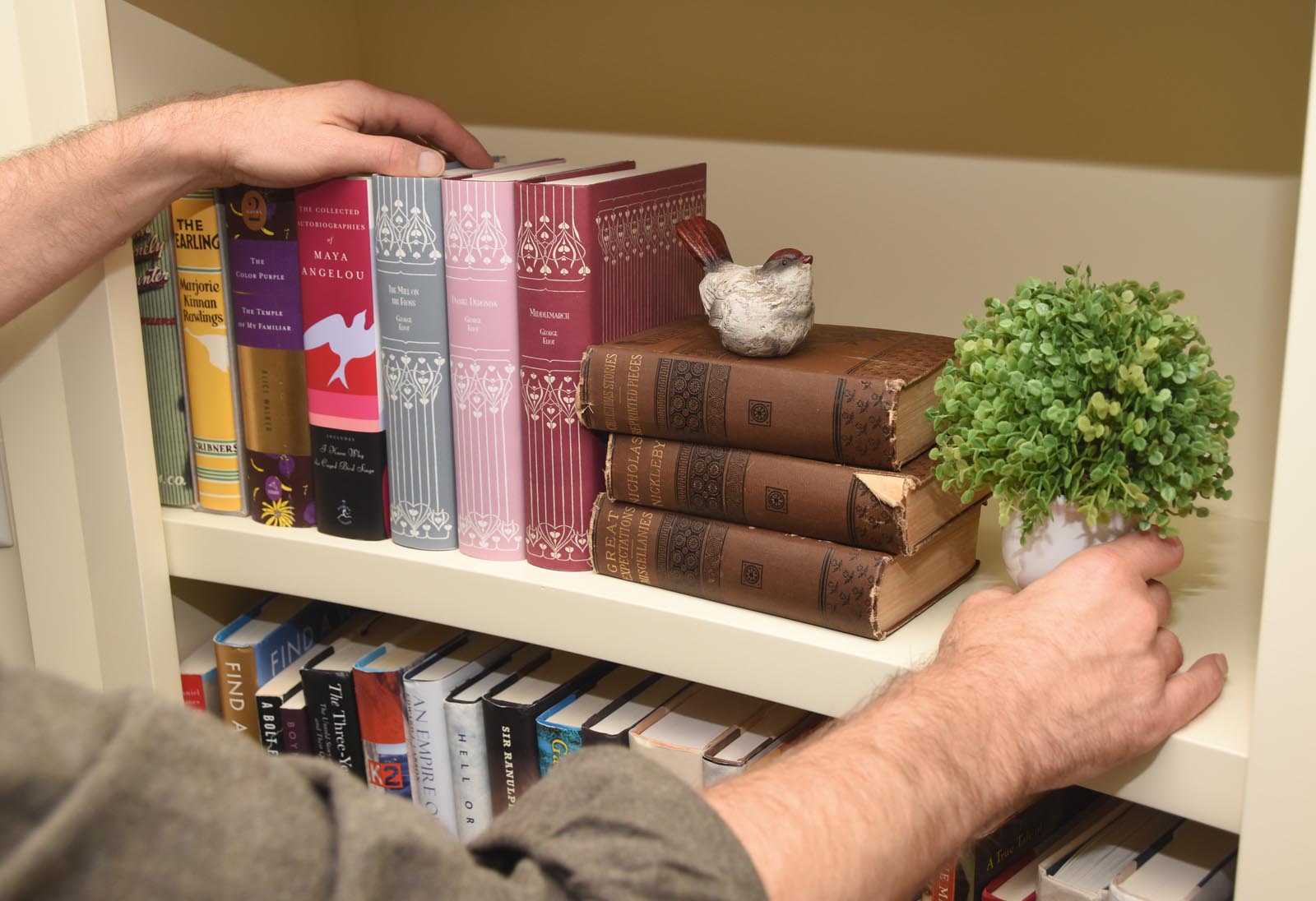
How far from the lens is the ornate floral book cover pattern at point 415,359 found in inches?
36.0

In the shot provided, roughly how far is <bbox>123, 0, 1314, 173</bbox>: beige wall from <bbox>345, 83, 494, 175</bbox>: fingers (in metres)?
0.22

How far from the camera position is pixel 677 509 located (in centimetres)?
87

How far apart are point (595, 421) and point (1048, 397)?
0.32 metres

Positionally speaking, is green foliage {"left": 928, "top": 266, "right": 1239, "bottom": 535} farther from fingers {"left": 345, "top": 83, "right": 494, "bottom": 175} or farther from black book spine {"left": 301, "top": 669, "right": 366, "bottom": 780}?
black book spine {"left": 301, "top": 669, "right": 366, "bottom": 780}

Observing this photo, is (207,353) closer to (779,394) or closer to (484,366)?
(484,366)

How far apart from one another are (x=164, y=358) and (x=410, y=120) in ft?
0.97

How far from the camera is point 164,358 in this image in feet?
3.46

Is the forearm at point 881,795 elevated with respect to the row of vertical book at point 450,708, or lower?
elevated

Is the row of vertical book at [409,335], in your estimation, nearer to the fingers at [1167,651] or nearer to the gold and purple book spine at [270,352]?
the gold and purple book spine at [270,352]

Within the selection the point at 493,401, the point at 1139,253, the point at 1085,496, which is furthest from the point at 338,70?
the point at 1085,496

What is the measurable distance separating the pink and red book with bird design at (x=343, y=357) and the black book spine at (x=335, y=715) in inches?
6.4

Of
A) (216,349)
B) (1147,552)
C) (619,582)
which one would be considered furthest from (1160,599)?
(216,349)

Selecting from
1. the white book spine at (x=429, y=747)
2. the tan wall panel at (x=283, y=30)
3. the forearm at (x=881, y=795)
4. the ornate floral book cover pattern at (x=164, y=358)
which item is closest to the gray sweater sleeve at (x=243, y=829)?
the forearm at (x=881, y=795)

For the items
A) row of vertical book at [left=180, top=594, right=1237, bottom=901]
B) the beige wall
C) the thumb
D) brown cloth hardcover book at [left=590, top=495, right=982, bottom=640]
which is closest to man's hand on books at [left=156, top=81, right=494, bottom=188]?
the thumb
